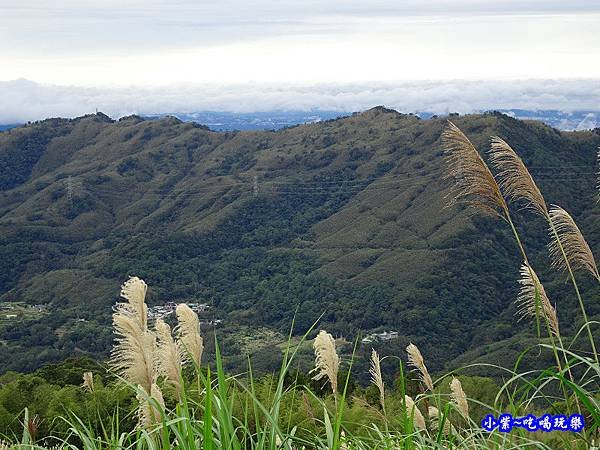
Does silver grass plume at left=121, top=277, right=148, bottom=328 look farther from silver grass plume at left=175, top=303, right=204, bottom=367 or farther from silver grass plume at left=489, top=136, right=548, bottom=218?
silver grass plume at left=489, top=136, right=548, bottom=218

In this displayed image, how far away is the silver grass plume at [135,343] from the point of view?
269 cm

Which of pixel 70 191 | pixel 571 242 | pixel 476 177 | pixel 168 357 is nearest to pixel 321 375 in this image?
pixel 168 357

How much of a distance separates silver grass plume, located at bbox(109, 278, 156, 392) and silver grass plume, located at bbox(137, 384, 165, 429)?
33mm

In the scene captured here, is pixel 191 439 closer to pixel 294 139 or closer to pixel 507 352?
pixel 507 352

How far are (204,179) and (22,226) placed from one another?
30.8 m

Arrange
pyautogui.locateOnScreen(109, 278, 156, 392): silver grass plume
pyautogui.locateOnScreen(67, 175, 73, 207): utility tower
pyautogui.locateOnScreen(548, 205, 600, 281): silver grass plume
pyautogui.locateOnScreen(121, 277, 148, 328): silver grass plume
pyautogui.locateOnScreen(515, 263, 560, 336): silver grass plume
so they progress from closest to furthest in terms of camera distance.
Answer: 1. pyautogui.locateOnScreen(109, 278, 156, 392): silver grass plume
2. pyautogui.locateOnScreen(121, 277, 148, 328): silver grass plume
3. pyautogui.locateOnScreen(515, 263, 560, 336): silver grass plume
4. pyautogui.locateOnScreen(548, 205, 600, 281): silver grass plume
5. pyautogui.locateOnScreen(67, 175, 73, 207): utility tower

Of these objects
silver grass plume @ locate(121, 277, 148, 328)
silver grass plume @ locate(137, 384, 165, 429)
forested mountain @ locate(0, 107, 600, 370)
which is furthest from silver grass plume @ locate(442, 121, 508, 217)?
forested mountain @ locate(0, 107, 600, 370)

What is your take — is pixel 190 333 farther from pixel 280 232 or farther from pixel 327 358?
pixel 280 232

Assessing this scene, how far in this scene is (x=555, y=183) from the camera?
92625 mm

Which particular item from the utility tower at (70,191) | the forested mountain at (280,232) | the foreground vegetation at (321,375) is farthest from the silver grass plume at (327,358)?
the utility tower at (70,191)

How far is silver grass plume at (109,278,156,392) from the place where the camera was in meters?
2.69

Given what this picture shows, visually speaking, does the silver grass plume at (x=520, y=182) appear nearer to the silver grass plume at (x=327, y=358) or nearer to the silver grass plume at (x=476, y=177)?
the silver grass plume at (x=476, y=177)

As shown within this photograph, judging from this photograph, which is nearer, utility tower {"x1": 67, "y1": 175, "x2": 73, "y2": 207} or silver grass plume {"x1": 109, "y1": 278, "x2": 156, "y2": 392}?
silver grass plume {"x1": 109, "y1": 278, "x2": 156, "y2": 392}

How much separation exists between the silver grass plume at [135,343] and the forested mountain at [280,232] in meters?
39.3
